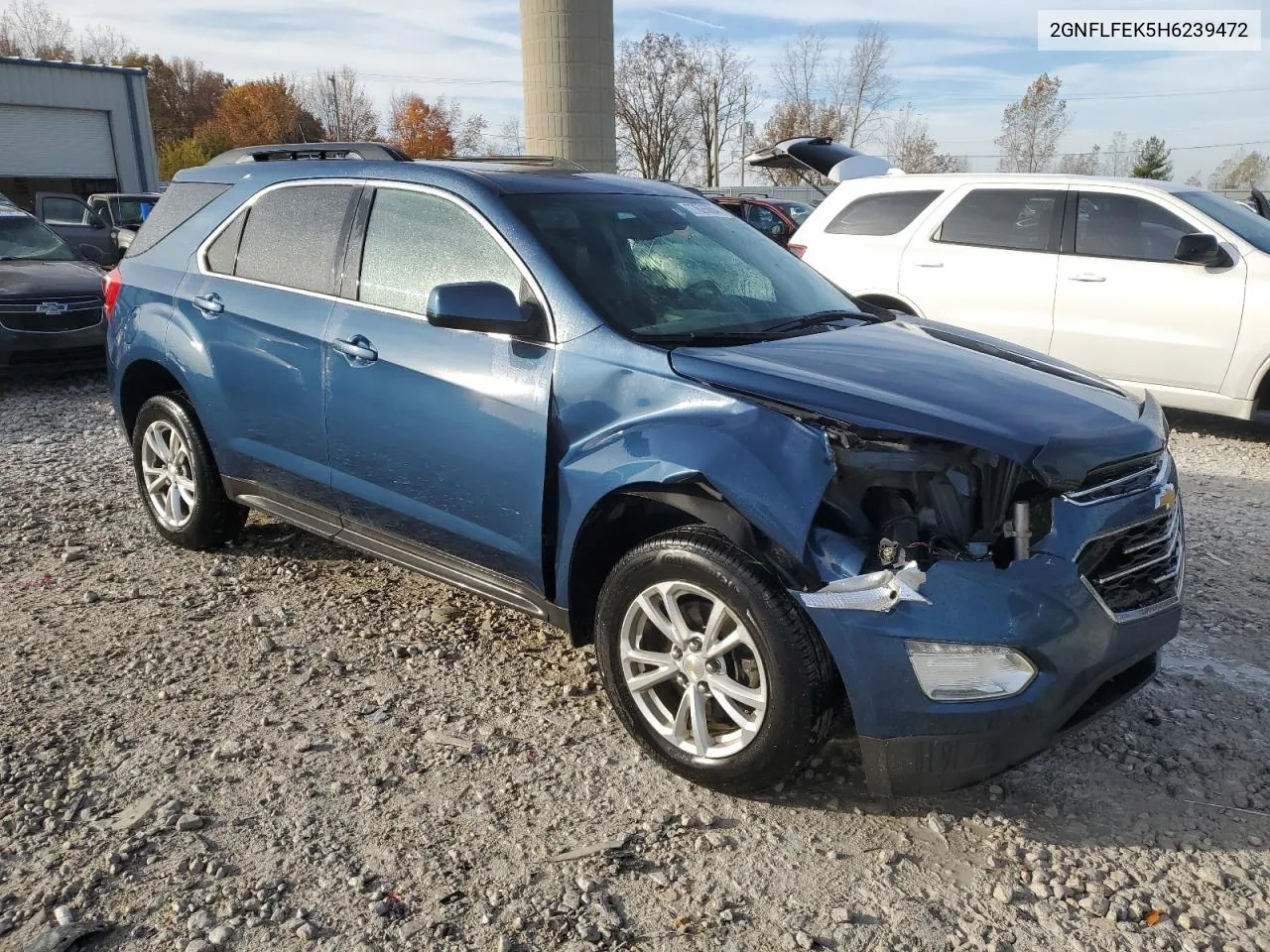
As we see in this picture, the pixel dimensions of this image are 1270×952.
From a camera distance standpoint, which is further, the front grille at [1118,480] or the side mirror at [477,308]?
the side mirror at [477,308]

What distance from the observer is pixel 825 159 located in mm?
10250

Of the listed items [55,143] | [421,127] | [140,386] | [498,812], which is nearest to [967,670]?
[498,812]

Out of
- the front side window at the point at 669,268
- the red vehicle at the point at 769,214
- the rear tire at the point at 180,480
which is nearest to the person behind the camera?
the front side window at the point at 669,268

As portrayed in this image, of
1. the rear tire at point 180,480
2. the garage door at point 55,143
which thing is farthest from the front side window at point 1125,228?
the garage door at point 55,143

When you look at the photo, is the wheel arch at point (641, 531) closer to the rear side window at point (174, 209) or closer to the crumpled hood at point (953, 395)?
the crumpled hood at point (953, 395)

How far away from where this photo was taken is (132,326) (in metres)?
4.96

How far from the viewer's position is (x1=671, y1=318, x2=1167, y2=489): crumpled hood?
9.05 ft

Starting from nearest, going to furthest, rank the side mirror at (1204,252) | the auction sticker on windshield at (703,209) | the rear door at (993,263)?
1. the auction sticker on windshield at (703,209)
2. the side mirror at (1204,252)
3. the rear door at (993,263)

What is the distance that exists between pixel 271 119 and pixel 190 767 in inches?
2843

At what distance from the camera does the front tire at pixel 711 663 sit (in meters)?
2.75

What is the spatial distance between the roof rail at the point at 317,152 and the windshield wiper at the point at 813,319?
6.53ft

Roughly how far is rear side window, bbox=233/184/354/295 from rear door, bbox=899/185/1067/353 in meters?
5.12

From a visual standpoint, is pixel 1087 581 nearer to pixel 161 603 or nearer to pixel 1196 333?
pixel 161 603

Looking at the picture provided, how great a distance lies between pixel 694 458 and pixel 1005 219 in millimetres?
5942
